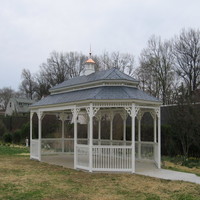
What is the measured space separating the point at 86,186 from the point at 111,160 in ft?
10.7

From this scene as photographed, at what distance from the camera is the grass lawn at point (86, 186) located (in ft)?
30.3

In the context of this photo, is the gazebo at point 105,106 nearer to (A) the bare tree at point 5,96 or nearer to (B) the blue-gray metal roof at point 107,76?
(B) the blue-gray metal roof at point 107,76

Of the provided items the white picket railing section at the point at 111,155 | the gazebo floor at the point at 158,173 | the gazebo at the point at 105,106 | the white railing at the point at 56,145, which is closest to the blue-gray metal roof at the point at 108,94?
the gazebo at the point at 105,106

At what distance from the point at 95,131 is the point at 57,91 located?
342 inches

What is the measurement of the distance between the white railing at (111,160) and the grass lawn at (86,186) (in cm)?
55

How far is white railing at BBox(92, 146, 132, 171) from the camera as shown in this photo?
13406 millimetres

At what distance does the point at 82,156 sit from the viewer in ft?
48.3

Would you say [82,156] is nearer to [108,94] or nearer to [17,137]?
[108,94]

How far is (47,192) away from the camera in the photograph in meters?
9.68

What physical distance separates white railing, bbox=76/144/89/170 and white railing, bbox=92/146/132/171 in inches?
18.2

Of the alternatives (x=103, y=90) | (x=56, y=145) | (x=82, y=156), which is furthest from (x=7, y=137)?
(x=103, y=90)

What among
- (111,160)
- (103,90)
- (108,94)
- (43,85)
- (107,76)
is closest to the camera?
(111,160)

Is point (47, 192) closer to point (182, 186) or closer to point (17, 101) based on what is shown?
point (182, 186)

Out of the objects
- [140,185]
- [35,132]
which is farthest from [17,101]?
[140,185]
